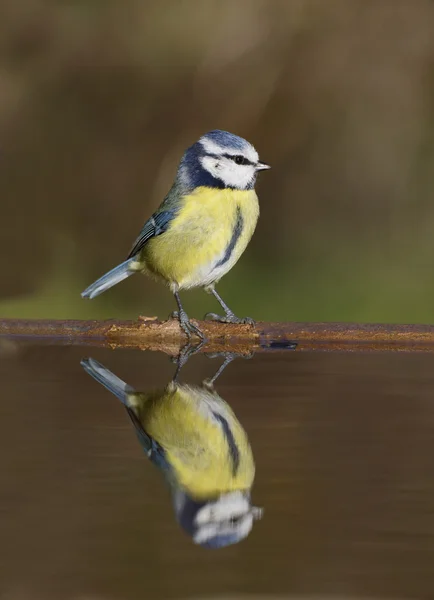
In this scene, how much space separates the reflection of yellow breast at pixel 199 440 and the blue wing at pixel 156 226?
1713 mm

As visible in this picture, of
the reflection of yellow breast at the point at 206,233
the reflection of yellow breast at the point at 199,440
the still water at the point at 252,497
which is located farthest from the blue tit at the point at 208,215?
the reflection of yellow breast at the point at 199,440

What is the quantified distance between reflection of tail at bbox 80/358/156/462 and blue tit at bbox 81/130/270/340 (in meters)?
1.11

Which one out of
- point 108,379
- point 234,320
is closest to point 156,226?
point 234,320

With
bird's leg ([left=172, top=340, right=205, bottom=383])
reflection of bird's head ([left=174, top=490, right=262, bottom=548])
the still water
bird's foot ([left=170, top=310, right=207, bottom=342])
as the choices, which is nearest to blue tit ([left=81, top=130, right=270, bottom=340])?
bird's foot ([left=170, top=310, right=207, bottom=342])

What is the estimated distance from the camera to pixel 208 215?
3.69 meters

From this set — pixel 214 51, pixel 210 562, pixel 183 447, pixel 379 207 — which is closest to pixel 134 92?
pixel 214 51

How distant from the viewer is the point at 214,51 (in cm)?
693

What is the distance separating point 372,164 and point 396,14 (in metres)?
0.90

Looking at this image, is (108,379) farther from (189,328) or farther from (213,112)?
(213,112)

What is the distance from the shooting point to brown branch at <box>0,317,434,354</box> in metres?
2.89

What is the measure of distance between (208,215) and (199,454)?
209 cm

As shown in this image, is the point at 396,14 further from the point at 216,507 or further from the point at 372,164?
the point at 216,507

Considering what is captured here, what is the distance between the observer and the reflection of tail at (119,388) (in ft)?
5.59

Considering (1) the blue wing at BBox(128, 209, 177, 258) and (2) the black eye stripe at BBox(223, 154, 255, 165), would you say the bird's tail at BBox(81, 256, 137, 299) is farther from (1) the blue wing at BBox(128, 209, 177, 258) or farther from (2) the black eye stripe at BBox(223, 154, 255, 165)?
(2) the black eye stripe at BBox(223, 154, 255, 165)
